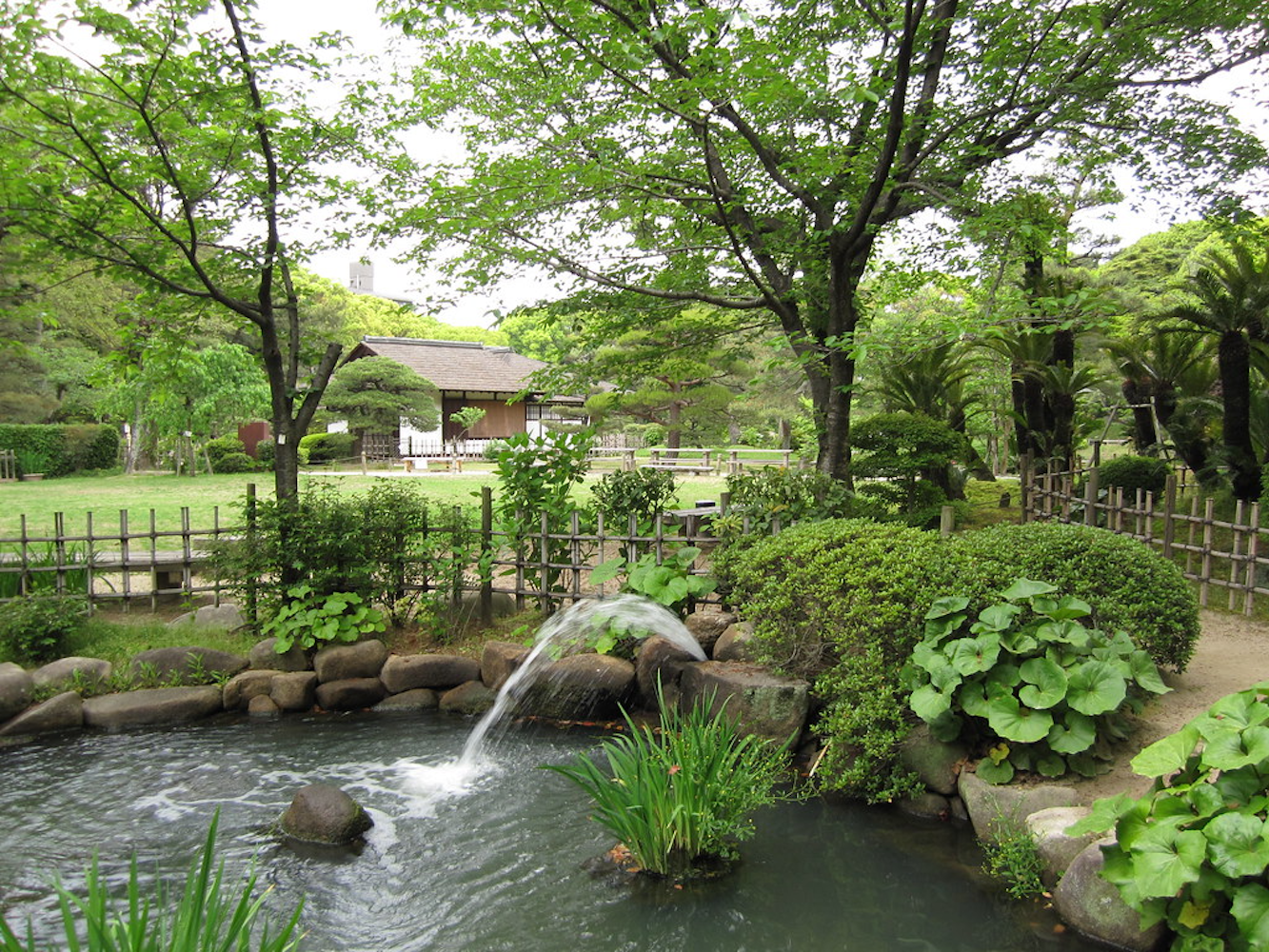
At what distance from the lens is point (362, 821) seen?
504 cm

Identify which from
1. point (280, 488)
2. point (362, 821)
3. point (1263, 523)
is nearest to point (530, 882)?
point (362, 821)

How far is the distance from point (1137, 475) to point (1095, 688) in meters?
8.73

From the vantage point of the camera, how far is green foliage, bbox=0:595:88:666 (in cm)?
730

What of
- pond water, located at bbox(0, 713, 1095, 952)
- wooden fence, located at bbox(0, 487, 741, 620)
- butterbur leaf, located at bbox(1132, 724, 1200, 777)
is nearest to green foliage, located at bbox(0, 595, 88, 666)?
wooden fence, located at bbox(0, 487, 741, 620)

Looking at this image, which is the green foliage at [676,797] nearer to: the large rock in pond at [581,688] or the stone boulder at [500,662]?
the large rock in pond at [581,688]

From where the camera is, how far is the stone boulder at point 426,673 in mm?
7312

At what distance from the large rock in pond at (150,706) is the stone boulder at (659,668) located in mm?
3575

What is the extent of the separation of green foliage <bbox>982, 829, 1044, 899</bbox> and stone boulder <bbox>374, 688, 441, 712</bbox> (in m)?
4.61

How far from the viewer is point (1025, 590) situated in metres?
4.93

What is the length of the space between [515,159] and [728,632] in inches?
187

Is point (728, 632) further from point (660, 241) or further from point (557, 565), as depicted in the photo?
point (660, 241)

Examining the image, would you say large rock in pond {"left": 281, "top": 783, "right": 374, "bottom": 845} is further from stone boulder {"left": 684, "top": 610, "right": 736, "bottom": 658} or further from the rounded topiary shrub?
the rounded topiary shrub

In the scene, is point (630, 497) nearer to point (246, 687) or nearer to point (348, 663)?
point (348, 663)

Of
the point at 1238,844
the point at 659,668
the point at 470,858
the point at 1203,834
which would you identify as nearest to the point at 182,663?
the point at 470,858
